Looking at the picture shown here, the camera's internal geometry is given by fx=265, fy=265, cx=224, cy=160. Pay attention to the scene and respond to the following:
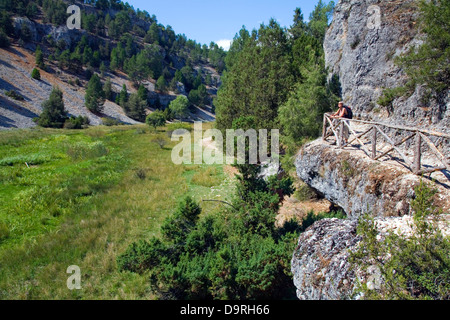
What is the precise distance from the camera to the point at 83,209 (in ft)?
49.2

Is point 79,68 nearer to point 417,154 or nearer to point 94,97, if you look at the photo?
point 94,97

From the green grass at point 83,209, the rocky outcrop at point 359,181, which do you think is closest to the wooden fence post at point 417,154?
the rocky outcrop at point 359,181

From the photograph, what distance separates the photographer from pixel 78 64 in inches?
3536

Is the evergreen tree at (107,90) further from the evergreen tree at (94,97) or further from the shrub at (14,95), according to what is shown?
the shrub at (14,95)

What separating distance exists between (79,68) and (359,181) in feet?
336

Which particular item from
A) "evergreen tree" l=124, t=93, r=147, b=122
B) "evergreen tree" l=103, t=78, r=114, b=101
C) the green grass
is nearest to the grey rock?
the green grass

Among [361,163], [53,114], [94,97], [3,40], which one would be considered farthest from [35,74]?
[361,163]

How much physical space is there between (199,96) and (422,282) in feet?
360

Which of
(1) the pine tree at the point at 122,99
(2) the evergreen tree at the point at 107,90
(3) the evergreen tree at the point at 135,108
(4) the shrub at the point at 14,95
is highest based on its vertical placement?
(2) the evergreen tree at the point at 107,90

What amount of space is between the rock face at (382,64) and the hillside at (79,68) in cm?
5509

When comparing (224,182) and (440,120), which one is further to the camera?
(224,182)

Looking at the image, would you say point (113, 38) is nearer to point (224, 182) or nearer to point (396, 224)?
point (224, 182)

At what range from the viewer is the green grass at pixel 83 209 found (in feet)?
29.7
